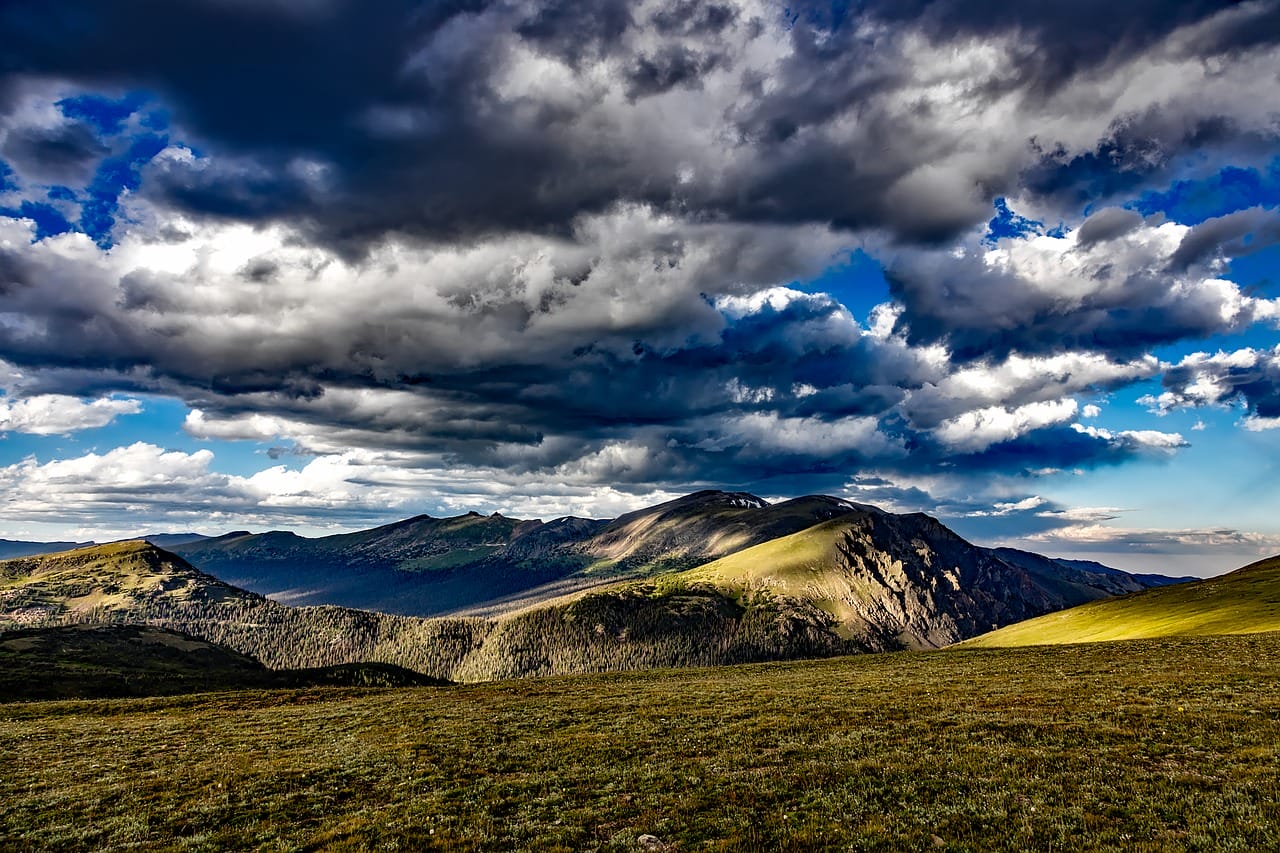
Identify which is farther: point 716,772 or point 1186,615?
point 1186,615

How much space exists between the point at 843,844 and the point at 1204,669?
4831 centimetres

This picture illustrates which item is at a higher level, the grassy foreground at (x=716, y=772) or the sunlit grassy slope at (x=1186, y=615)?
the grassy foreground at (x=716, y=772)

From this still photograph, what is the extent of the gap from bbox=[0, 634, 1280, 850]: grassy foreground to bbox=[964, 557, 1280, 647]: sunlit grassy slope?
57349 millimetres

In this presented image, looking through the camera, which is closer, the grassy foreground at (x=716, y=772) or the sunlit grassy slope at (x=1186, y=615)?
the grassy foreground at (x=716, y=772)

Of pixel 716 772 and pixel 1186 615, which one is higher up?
pixel 716 772

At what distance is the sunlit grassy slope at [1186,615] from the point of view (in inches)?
3724

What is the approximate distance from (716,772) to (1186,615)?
131m

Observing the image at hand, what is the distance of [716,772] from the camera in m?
25.7

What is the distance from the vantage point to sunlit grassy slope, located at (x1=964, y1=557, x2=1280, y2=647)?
9459 centimetres

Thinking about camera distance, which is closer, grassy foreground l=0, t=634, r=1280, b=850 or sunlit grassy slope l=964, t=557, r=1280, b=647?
grassy foreground l=0, t=634, r=1280, b=850

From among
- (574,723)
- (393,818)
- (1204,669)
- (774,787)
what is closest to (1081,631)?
(1204,669)

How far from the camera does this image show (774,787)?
2294 centimetres

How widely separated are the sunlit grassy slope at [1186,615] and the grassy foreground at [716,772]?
2258 inches

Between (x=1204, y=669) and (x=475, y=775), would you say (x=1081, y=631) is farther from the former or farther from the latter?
(x=475, y=775)
